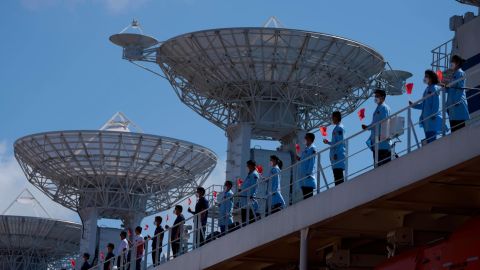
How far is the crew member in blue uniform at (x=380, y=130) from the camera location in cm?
1673

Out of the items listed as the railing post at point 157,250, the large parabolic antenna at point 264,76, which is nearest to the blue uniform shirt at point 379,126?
the railing post at point 157,250

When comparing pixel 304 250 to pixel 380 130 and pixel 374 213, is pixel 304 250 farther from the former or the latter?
pixel 380 130

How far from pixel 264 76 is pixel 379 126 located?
30269 mm

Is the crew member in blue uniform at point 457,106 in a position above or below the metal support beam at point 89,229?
below

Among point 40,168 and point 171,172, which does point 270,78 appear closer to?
point 171,172

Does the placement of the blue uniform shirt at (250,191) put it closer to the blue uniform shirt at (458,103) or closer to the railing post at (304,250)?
the railing post at (304,250)

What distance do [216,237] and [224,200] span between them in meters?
1.14

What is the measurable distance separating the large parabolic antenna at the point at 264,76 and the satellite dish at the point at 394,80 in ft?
8.84

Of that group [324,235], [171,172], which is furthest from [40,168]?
[324,235]

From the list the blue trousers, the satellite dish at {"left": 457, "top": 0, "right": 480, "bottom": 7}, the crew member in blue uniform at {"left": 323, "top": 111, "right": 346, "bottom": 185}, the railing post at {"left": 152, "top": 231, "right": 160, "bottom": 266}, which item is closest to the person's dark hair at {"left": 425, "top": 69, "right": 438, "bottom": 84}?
the blue trousers

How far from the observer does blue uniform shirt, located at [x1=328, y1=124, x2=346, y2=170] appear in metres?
18.1

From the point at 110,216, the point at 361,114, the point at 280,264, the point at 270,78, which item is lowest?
the point at 280,264

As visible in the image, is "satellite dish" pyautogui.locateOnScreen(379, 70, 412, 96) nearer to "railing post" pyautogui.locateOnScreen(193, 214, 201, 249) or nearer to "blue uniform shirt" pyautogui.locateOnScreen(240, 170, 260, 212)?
"railing post" pyautogui.locateOnScreen(193, 214, 201, 249)

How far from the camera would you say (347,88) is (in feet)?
155
